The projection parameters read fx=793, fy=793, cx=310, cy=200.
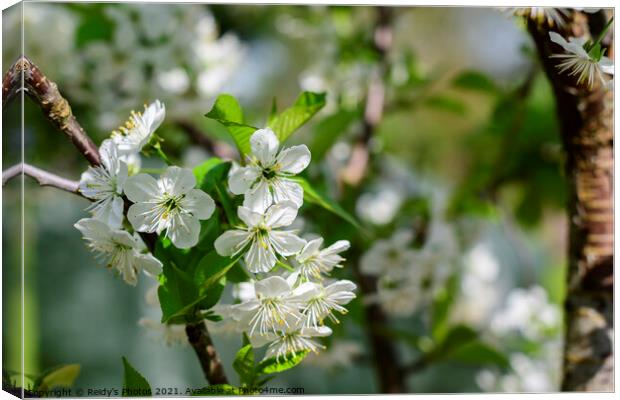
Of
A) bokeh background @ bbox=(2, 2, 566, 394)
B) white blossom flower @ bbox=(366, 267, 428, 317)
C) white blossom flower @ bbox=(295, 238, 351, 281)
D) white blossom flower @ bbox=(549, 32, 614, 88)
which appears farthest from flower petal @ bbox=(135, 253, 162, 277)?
white blossom flower @ bbox=(366, 267, 428, 317)

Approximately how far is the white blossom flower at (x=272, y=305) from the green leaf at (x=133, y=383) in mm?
107

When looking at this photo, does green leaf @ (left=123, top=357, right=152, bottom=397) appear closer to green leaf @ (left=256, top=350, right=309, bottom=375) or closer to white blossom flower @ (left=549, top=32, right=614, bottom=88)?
green leaf @ (left=256, top=350, right=309, bottom=375)

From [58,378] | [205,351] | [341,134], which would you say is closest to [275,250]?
[205,351]

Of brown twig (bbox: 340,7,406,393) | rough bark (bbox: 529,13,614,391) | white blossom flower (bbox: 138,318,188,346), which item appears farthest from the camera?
brown twig (bbox: 340,7,406,393)

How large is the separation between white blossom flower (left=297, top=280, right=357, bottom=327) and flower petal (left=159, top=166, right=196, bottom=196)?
0.36 feet

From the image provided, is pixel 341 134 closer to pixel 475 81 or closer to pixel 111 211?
pixel 475 81

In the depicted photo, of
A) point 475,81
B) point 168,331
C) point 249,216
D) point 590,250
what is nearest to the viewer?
point 249,216

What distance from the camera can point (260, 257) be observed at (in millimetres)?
568

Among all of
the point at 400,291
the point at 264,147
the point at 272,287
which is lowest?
the point at 400,291

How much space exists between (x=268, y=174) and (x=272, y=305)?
10 cm

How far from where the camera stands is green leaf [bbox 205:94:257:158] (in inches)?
22.8

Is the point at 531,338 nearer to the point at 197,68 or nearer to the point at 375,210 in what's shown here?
the point at 375,210

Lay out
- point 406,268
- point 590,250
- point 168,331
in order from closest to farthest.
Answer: point 168,331, point 590,250, point 406,268

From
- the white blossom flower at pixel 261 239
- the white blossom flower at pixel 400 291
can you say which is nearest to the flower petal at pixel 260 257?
the white blossom flower at pixel 261 239
